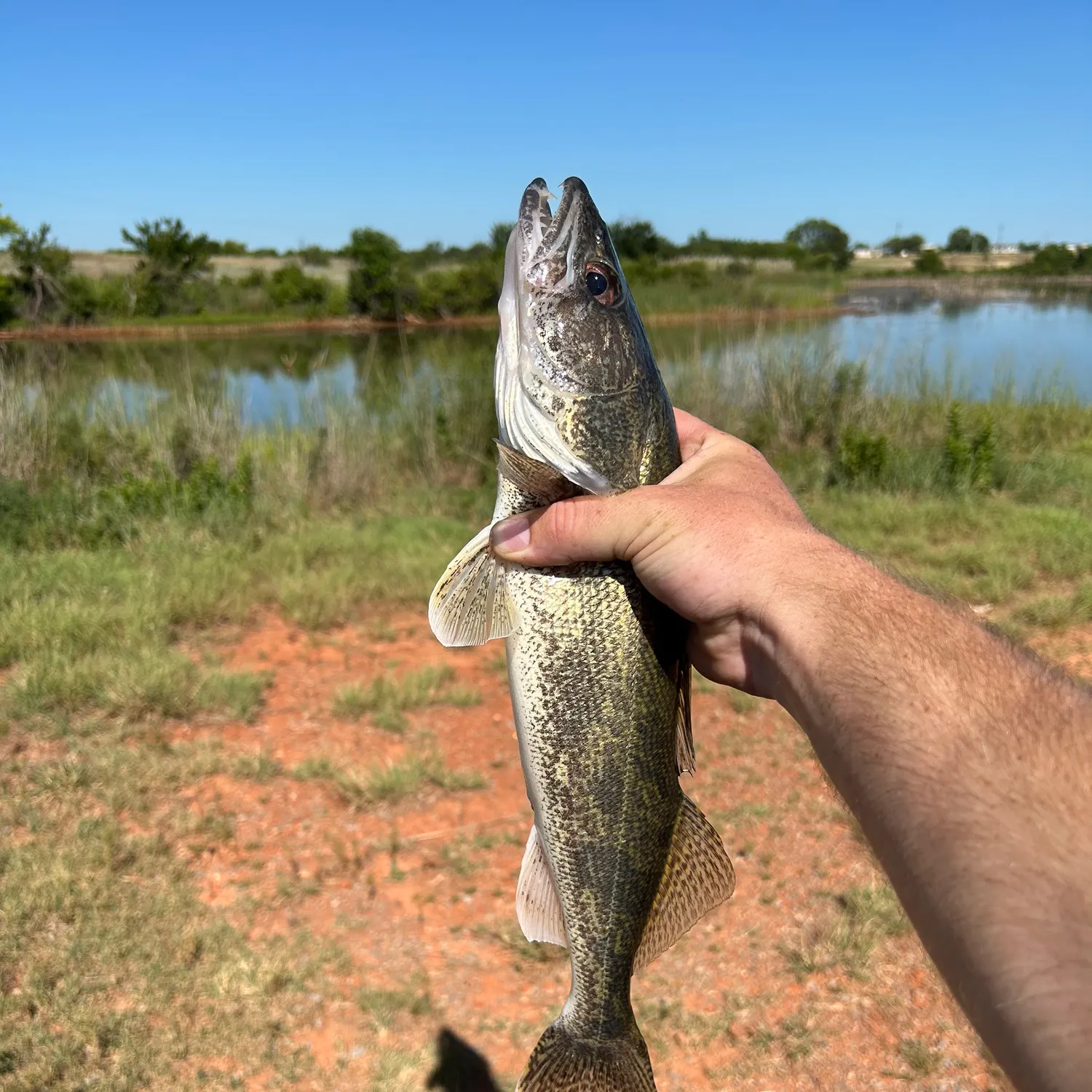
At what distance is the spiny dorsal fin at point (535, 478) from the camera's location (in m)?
2.15

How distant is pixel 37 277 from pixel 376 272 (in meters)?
17.4

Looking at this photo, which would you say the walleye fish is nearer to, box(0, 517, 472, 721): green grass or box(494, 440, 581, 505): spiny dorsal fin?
box(494, 440, 581, 505): spiny dorsal fin

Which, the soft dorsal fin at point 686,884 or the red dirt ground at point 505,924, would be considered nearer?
the soft dorsal fin at point 686,884

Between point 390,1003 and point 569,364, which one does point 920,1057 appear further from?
point 569,364

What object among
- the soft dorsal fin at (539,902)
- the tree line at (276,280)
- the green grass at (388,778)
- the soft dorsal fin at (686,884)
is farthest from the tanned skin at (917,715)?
the tree line at (276,280)

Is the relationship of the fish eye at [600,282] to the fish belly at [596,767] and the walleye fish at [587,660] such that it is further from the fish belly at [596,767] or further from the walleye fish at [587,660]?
the fish belly at [596,767]

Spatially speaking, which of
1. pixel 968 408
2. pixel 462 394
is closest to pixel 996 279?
pixel 968 408

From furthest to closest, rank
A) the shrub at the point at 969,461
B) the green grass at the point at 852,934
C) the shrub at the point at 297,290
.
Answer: the shrub at the point at 297,290 < the shrub at the point at 969,461 < the green grass at the point at 852,934

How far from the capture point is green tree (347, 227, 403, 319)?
1938 inches

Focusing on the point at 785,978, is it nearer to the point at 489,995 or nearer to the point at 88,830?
the point at 489,995

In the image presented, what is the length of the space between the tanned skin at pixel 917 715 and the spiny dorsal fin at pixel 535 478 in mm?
88

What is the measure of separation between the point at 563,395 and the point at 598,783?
3.28ft

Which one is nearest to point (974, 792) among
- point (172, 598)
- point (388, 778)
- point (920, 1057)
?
point (920, 1057)

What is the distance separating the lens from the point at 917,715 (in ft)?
4.89
